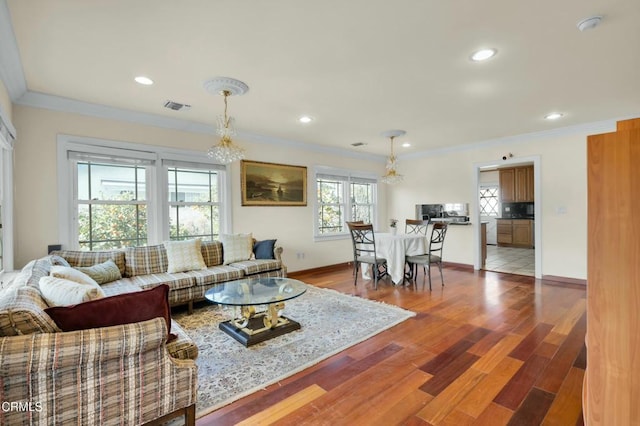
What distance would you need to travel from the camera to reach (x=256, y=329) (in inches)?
112

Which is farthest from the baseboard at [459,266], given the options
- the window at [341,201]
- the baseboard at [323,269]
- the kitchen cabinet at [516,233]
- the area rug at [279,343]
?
the kitchen cabinet at [516,233]

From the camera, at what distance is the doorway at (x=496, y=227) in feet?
Result: 16.8

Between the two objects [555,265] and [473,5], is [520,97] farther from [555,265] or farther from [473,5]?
[555,265]

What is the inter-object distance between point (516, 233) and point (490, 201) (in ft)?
4.60

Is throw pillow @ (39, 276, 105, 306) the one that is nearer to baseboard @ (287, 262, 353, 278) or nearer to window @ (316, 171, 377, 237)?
baseboard @ (287, 262, 353, 278)

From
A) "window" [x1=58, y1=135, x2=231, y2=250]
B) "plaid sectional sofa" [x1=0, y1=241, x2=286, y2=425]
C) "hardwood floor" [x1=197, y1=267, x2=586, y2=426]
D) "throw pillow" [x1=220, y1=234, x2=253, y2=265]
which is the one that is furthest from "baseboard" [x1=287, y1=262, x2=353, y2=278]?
"plaid sectional sofa" [x1=0, y1=241, x2=286, y2=425]

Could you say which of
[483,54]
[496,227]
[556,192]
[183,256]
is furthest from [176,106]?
[496,227]

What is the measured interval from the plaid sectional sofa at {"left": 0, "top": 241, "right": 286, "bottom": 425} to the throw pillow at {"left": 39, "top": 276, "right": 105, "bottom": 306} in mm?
57

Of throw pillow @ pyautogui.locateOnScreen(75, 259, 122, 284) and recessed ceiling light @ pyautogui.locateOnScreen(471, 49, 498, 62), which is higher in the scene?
recessed ceiling light @ pyautogui.locateOnScreen(471, 49, 498, 62)

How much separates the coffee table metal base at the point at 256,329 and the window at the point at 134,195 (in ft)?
6.20

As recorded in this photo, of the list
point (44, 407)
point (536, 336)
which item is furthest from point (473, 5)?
point (44, 407)

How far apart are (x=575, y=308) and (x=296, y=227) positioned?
13.5ft

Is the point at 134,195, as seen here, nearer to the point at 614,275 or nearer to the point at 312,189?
the point at 312,189

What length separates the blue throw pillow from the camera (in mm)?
4512
